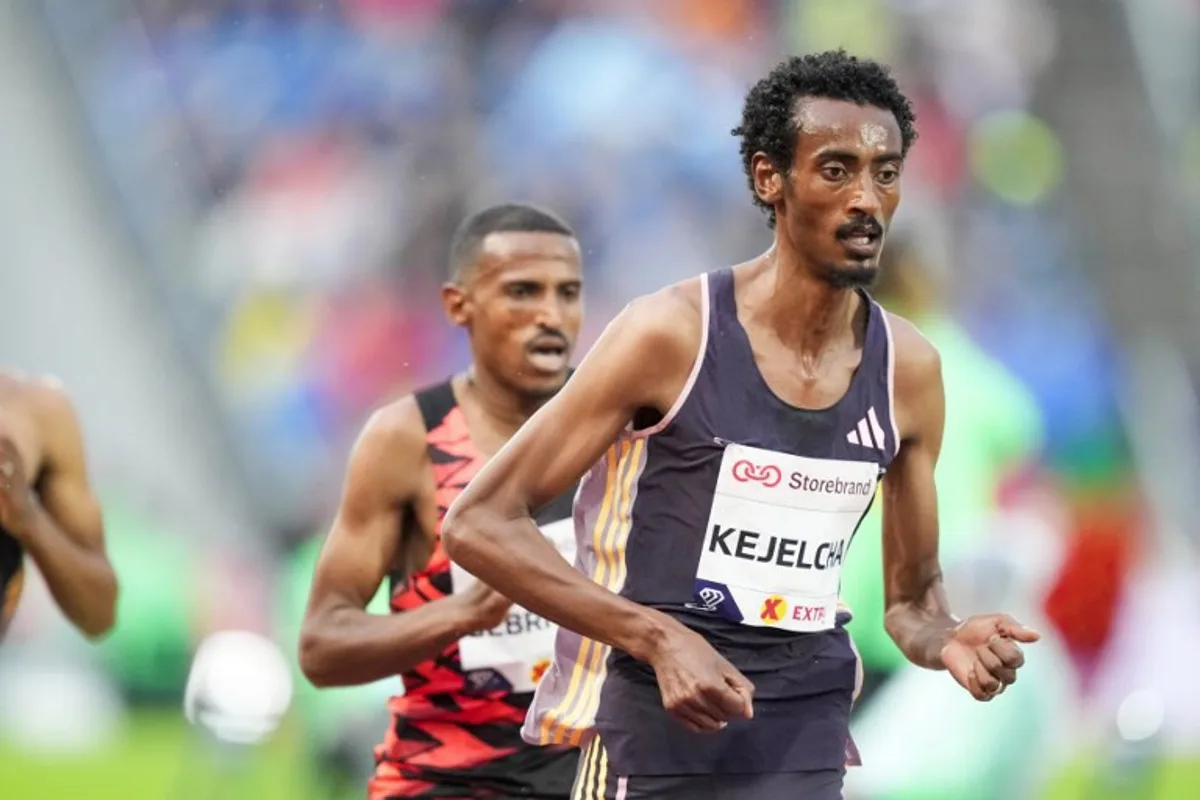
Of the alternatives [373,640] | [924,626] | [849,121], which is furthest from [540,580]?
[373,640]

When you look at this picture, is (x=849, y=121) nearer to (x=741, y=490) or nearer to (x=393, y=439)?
(x=741, y=490)

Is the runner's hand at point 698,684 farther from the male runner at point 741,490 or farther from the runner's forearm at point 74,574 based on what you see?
the runner's forearm at point 74,574

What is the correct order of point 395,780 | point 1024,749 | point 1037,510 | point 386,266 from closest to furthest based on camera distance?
point 395,780
point 1024,749
point 1037,510
point 386,266

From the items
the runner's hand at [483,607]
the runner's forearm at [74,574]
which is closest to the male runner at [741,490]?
the runner's hand at [483,607]

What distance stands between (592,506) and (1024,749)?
161 inches

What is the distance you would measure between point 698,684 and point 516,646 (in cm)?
130

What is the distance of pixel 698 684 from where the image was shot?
2.79 metres

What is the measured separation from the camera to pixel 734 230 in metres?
8.84

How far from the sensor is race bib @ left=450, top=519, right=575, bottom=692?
159 inches

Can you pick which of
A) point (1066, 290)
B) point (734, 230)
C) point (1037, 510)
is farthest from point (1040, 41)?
point (1037, 510)

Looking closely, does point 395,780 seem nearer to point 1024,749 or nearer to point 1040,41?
point 1024,749

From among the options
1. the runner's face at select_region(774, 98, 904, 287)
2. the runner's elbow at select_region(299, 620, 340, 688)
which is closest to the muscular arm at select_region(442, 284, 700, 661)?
the runner's face at select_region(774, 98, 904, 287)

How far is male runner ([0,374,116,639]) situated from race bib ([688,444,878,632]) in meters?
1.95

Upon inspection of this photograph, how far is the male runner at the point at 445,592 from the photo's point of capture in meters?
3.97
